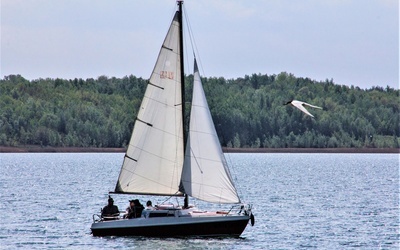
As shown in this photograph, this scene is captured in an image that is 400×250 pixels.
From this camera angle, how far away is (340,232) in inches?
2271

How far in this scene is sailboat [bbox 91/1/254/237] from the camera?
4994 cm

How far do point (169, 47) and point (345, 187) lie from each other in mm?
53950

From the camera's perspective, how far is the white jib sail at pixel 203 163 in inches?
1989

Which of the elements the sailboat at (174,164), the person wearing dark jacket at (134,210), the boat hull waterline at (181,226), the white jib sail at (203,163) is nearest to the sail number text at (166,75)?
the sailboat at (174,164)

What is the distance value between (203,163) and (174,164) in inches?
59.8

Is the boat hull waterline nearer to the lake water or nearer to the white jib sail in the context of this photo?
the lake water

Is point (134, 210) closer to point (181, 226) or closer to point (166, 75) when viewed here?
point (181, 226)

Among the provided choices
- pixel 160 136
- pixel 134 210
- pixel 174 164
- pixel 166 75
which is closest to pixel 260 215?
pixel 174 164

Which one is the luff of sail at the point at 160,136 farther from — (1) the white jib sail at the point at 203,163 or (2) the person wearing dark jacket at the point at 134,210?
(2) the person wearing dark jacket at the point at 134,210

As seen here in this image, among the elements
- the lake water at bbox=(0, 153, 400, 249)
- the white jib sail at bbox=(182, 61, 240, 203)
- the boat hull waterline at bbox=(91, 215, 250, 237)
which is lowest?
the lake water at bbox=(0, 153, 400, 249)

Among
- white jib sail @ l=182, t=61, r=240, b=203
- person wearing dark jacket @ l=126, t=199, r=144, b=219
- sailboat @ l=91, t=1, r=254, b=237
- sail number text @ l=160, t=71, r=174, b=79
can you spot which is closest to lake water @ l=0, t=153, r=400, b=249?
sailboat @ l=91, t=1, r=254, b=237

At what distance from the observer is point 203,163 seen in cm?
5078

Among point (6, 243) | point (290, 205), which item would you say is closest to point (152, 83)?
point (6, 243)

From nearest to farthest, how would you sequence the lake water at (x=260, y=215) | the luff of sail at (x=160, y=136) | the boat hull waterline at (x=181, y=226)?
the boat hull waterline at (x=181, y=226) → the lake water at (x=260, y=215) → the luff of sail at (x=160, y=136)
